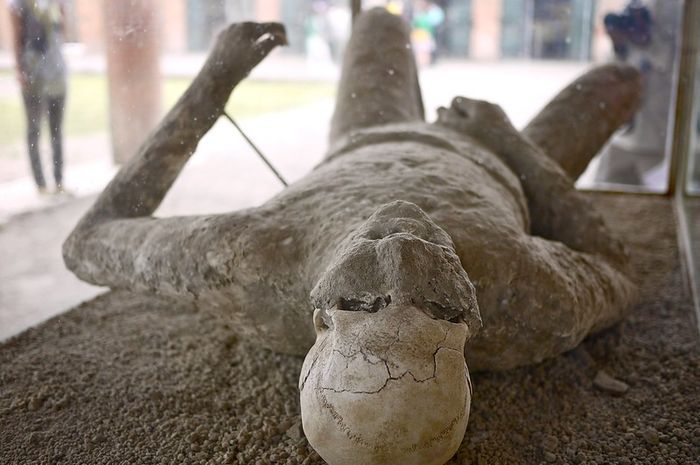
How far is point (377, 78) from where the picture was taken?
341 centimetres

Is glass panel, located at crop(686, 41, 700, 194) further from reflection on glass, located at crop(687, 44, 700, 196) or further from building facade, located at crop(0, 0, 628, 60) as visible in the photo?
building facade, located at crop(0, 0, 628, 60)

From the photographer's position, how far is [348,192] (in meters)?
2.20

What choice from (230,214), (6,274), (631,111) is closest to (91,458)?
(230,214)

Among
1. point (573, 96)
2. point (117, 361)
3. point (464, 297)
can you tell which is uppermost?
point (573, 96)

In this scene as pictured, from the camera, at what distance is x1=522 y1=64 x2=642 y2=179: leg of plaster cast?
129 inches

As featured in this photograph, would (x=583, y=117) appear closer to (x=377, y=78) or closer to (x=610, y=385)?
(x=377, y=78)

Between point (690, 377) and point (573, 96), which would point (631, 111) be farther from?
point (690, 377)

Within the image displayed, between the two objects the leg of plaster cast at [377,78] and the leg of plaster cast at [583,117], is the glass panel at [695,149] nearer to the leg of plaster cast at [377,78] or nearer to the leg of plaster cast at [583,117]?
the leg of plaster cast at [583,117]

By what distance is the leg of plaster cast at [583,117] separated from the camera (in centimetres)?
327

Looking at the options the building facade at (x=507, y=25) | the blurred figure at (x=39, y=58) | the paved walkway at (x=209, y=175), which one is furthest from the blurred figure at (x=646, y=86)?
the blurred figure at (x=39, y=58)

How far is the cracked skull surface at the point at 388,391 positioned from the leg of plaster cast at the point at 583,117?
1947mm

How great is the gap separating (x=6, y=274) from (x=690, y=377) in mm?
2381

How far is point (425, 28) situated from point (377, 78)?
612mm

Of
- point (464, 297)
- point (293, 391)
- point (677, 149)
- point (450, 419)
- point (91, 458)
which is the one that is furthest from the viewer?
point (677, 149)
